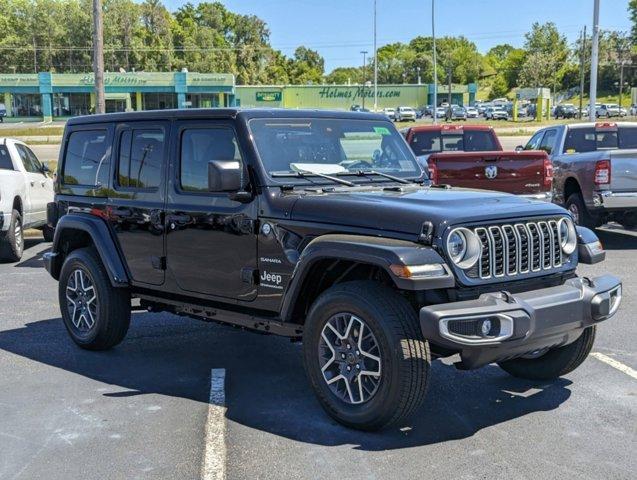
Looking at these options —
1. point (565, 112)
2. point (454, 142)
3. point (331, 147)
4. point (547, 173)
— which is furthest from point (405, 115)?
point (331, 147)

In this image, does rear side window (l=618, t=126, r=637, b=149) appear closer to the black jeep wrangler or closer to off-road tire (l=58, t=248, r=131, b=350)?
the black jeep wrangler

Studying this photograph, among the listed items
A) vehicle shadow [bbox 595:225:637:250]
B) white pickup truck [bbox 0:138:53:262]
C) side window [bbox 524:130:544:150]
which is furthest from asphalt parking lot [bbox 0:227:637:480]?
side window [bbox 524:130:544:150]

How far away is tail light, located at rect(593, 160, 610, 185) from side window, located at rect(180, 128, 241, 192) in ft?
24.5

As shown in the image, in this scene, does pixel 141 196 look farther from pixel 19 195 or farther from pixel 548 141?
pixel 548 141

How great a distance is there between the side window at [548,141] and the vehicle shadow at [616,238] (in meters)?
1.73

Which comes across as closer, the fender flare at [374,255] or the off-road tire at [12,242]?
the fender flare at [374,255]

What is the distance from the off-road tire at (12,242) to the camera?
11.1 meters

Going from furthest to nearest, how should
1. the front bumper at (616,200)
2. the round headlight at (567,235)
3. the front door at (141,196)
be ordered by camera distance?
the front bumper at (616,200) < the front door at (141,196) < the round headlight at (567,235)

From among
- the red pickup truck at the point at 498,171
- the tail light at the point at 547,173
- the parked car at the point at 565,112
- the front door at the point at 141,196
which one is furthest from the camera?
the parked car at the point at 565,112

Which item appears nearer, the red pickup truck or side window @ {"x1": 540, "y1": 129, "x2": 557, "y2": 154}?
the red pickup truck

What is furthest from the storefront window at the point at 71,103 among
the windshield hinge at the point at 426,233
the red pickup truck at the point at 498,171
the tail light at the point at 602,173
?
the windshield hinge at the point at 426,233

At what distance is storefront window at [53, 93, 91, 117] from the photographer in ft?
251

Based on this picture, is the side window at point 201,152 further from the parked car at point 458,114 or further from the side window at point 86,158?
the parked car at point 458,114

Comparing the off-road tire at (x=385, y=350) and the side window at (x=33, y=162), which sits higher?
the side window at (x=33, y=162)
